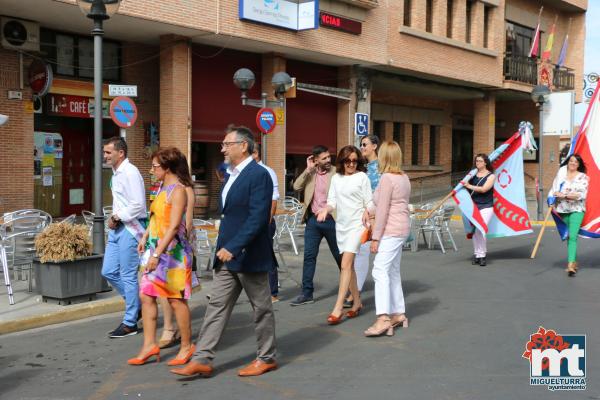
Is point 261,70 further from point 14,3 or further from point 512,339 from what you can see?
point 512,339

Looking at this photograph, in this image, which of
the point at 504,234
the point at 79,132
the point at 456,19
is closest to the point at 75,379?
the point at 504,234

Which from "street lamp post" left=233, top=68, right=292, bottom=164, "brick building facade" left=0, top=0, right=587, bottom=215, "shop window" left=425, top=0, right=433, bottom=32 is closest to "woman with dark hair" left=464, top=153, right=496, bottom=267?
"street lamp post" left=233, top=68, right=292, bottom=164

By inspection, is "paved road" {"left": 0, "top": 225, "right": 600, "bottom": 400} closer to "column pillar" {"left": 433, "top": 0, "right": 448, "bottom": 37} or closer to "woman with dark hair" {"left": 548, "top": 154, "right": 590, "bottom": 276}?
"woman with dark hair" {"left": 548, "top": 154, "right": 590, "bottom": 276}

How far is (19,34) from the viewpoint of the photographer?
15.1 metres

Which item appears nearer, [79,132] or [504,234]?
[504,234]

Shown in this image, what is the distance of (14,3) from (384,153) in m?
10.5

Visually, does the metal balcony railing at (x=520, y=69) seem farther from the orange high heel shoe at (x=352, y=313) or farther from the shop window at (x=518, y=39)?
the orange high heel shoe at (x=352, y=313)

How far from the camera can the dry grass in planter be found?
755 centimetres

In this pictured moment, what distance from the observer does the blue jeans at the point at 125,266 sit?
6445 millimetres

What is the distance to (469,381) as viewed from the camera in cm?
515

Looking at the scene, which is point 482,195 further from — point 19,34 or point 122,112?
point 19,34

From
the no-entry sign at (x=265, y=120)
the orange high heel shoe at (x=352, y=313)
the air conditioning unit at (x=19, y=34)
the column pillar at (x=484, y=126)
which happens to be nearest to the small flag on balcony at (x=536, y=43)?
the column pillar at (x=484, y=126)

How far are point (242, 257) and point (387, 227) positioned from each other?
190cm

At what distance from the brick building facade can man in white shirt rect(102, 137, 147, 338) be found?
29.1 feet
